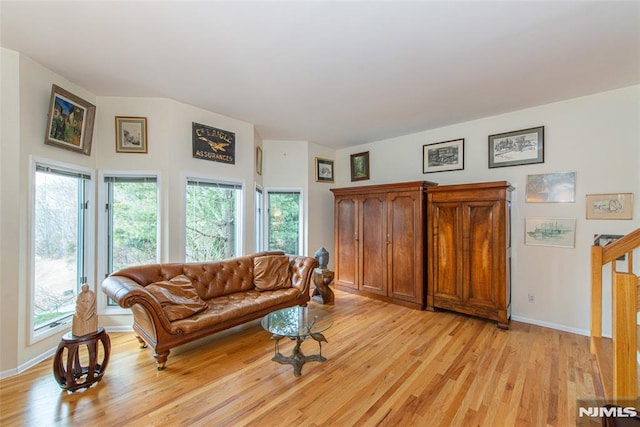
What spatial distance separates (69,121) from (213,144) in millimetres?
1469

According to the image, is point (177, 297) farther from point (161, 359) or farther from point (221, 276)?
point (221, 276)

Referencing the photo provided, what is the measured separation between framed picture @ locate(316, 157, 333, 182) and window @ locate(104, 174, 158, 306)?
9.17ft

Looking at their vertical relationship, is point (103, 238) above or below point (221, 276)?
above

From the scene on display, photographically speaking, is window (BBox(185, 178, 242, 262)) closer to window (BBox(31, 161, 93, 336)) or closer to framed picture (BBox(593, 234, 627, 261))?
window (BBox(31, 161, 93, 336))

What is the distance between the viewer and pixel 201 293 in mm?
3086

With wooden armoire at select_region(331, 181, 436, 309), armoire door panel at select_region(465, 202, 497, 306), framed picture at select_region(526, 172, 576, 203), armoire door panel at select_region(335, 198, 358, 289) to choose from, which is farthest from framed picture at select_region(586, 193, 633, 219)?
armoire door panel at select_region(335, 198, 358, 289)

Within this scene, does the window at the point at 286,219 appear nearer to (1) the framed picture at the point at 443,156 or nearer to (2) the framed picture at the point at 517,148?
(1) the framed picture at the point at 443,156

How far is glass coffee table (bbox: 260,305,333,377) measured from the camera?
2301 millimetres

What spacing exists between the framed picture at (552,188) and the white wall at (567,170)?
54mm

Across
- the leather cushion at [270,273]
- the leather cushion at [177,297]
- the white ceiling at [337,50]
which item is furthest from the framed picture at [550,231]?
the leather cushion at [177,297]

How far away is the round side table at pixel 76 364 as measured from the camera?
206cm

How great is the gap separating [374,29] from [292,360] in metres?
2.83

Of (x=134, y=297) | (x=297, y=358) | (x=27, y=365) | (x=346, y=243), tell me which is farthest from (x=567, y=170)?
(x=27, y=365)

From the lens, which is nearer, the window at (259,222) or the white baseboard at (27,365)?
the white baseboard at (27,365)
